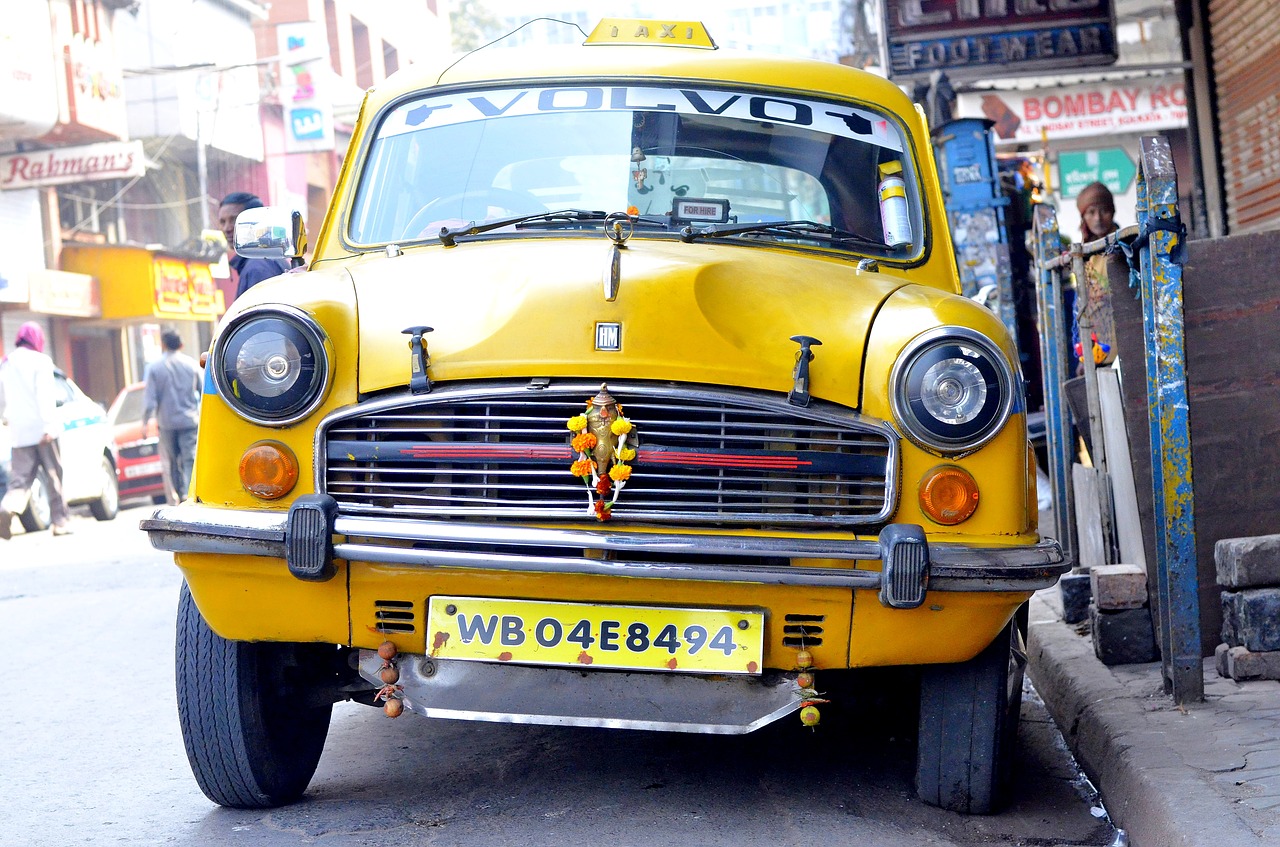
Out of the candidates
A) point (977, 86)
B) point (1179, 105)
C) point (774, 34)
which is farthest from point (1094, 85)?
point (774, 34)

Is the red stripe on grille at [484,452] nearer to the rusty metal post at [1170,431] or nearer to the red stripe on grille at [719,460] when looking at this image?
Result: the red stripe on grille at [719,460]

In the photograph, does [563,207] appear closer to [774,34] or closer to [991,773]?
[991,773]

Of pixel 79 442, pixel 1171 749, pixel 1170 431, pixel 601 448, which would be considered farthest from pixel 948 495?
pixel 79 442

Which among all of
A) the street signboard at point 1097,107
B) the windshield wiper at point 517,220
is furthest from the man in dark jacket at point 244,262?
the street signboard at point 1097,107

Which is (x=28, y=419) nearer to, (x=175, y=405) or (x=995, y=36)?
(x=175, y=405)

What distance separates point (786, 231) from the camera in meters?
4.14

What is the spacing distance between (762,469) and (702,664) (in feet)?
1.46

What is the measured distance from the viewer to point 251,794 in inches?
149

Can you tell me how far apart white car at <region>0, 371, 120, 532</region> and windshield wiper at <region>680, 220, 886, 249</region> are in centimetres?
1117

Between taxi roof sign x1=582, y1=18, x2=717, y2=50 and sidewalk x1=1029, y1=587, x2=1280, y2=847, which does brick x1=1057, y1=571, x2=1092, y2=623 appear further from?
taxi roof sign x1=582, y1=18, x2=717, y2=50

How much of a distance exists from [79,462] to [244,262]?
8.80 metres

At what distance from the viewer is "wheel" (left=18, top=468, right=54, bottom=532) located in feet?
44.9

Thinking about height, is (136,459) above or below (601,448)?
above

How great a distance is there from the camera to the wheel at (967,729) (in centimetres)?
357
